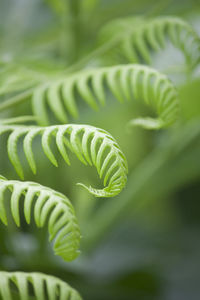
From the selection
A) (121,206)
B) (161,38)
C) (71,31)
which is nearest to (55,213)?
(161,38)

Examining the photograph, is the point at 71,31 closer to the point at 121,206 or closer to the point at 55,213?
the point at 121,206

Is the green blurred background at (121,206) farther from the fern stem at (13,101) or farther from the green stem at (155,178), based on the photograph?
the fern stem at (13,101)

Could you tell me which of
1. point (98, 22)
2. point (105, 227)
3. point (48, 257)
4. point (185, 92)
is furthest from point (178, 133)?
point (98, 22)

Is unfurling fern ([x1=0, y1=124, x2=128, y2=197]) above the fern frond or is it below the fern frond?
above

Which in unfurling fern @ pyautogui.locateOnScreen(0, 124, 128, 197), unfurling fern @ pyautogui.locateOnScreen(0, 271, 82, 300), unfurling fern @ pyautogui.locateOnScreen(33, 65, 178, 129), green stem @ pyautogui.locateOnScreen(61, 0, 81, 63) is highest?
green stem @ pyautogui.locateOnScreen(61, 0, 81, 63)

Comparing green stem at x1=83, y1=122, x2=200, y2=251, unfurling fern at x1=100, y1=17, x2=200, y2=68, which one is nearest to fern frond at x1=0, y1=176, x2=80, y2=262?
unfurling fern at x1=100, y1=17, x2=200, y2=68

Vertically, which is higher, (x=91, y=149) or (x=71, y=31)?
(x=71, y=31)

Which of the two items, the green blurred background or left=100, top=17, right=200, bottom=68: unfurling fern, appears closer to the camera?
left=100, top=17, right=200, bottom=68: unfurling fern

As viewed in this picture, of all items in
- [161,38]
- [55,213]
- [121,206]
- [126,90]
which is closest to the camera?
[55,213]

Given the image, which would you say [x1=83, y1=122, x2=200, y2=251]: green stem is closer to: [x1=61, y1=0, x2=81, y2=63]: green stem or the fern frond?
[x1=61, y1=0, x2=81, y2=63]: green stem
